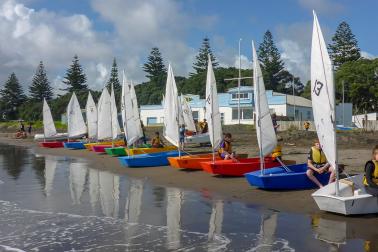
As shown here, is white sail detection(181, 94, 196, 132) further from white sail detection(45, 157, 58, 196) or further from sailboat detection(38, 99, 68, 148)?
sailboat detection(38, 99, 68, 148)

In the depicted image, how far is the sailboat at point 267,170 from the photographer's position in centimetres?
1124

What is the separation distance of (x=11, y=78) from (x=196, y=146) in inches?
2896

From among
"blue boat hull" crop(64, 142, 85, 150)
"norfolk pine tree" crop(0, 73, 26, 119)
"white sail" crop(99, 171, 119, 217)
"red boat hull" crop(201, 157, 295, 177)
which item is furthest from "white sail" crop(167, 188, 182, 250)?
"norfolk pine tree" crop(0, 73, 26, 119)

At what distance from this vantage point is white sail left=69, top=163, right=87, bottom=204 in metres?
12.5

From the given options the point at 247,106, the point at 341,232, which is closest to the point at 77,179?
the point at 341,232

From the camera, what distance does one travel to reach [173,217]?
9375 millimetres

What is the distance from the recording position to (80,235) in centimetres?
811

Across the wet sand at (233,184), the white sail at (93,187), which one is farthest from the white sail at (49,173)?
the wet sand at (233,184)

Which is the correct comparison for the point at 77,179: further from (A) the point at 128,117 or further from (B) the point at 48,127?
(B) the point at 48,127

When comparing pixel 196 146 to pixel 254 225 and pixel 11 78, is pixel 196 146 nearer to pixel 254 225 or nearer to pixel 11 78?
pixel 254 225

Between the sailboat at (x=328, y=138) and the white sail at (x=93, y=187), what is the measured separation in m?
5.25

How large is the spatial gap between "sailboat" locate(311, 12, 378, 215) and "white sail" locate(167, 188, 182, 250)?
2731 millimetres

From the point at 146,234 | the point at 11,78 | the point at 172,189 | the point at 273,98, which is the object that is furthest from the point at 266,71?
the point at 146,234

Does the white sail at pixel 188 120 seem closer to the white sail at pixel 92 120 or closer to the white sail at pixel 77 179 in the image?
the white sail at pixel 92 120
